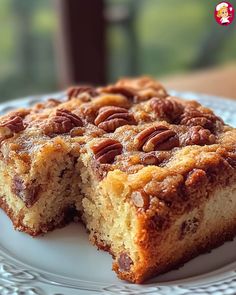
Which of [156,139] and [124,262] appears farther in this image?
[156,139]

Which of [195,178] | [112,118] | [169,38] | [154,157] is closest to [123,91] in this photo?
[112,118]

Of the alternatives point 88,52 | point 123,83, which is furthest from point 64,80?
point 123,83

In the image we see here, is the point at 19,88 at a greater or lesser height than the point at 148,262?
lesser

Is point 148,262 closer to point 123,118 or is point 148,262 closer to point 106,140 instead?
point 106,140

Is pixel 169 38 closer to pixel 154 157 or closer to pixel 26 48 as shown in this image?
pixel 26 48

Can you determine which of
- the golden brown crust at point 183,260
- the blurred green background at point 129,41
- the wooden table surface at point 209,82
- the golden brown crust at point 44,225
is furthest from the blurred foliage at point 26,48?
the golden brown crust at point 183,260

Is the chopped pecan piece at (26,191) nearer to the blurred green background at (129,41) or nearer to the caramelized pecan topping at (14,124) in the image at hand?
the caramelized pecan topping at (14,124)
